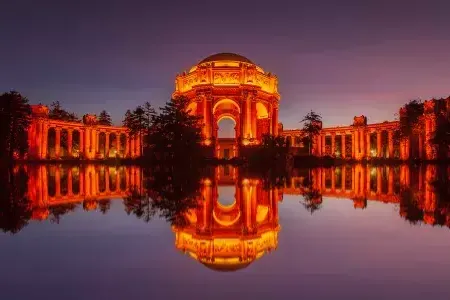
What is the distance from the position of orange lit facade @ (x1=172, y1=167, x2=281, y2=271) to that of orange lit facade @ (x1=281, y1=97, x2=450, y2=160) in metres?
45.8

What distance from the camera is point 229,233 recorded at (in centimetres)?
599

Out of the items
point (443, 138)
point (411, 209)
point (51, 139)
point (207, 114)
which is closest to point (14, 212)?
point (411, 209)

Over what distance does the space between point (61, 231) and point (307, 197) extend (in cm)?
683

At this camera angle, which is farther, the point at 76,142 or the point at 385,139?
the point at 76,142

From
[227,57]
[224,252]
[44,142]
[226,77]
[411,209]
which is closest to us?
[224,252]

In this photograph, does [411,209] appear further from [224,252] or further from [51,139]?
[51,139]

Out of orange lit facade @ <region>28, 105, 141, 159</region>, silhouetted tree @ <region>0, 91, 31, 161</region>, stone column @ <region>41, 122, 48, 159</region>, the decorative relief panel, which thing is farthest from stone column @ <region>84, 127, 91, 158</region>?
the decorative relief panel

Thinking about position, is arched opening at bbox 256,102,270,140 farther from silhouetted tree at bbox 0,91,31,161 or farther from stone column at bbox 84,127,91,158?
silhouetted tree at bbox 0,91,31,161

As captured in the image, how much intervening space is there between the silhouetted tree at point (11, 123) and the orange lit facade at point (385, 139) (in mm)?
39396

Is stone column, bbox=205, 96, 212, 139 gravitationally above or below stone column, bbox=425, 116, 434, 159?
above

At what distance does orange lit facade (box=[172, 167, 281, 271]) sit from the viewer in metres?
4.59

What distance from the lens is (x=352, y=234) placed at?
5.91 m

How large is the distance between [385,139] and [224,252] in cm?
7605

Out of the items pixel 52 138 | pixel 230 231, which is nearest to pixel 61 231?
pixel 230 231
